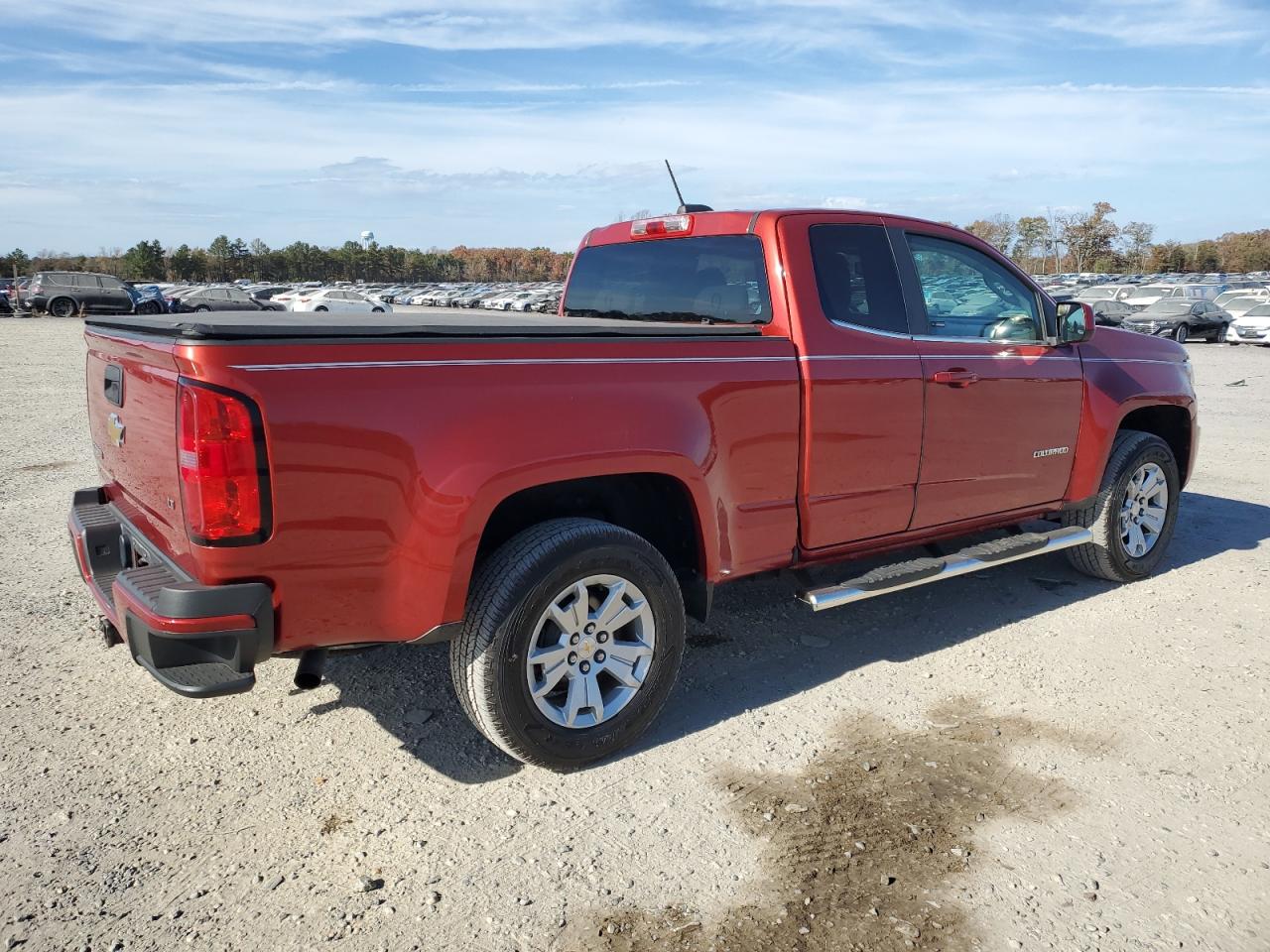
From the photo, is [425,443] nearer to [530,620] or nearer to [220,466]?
[220,466]

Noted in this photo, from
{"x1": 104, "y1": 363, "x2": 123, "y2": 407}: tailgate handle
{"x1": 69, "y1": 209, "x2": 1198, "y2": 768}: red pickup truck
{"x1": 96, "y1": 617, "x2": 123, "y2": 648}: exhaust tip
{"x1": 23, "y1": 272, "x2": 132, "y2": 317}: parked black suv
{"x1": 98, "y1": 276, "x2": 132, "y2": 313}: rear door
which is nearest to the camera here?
{"x1": 69, "y1": 209, "x2": 1198, "y2": 768}: red pickup truck

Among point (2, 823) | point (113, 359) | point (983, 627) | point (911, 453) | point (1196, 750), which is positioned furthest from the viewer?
point (983, 627)

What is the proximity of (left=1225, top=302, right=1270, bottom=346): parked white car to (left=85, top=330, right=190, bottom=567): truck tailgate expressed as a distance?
30.3 meters

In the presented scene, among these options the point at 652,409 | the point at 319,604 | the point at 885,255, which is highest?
the point at 885,255

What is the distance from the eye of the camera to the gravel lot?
8.68ft

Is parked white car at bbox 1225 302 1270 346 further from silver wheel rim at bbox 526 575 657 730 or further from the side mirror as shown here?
silver wheel rim at bbox 526 575 657 730

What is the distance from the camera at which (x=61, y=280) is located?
35156 mm

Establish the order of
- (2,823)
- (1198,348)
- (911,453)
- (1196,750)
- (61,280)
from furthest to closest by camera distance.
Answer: (61,280) → (1198,348) → (911,453) → (1196,750) → (2,823)

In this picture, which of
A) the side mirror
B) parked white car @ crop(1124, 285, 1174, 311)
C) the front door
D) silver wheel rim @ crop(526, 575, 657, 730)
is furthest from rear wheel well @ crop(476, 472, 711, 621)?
parked white car @ crop(1124, 285, 1174, 311)

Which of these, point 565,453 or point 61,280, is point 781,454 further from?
point 61,280

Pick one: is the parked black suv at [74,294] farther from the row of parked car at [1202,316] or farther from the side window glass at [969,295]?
the side window glass at [969,295]

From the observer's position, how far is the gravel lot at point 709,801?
2645mm

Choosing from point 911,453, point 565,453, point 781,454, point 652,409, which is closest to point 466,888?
point 565,453

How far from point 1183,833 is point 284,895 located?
2.78 metres
